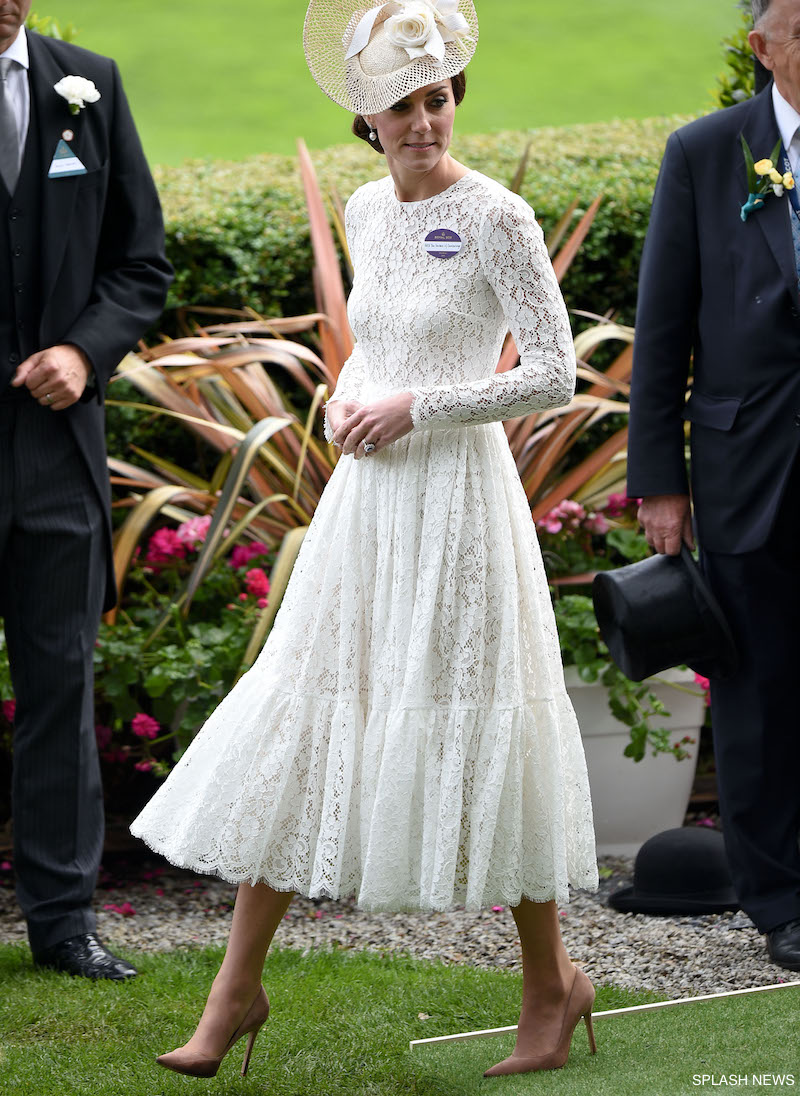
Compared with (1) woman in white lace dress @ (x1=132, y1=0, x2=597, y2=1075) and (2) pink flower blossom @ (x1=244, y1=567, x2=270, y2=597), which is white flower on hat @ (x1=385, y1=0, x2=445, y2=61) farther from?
(2) pink flower blossom @ (x1=244, y1=567, x2=270, y2=597)

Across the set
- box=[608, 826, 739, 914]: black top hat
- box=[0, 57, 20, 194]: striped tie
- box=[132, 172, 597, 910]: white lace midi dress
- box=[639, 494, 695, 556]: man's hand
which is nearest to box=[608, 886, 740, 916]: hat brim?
box=[608, 826, 739, 914]: black top hat

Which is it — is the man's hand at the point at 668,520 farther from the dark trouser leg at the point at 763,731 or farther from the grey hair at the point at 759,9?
the grey hair at the point at 759,9

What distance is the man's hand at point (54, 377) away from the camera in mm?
3119

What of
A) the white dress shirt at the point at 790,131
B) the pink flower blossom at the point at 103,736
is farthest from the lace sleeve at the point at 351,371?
the pink flower blossom at the point at 103,736

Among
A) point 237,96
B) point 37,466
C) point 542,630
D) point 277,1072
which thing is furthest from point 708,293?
point 237,96

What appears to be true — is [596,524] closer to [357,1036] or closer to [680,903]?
[680,903]

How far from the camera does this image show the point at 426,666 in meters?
2.46

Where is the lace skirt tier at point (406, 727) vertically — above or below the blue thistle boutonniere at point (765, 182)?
below

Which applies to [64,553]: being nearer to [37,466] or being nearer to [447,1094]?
[37,466]

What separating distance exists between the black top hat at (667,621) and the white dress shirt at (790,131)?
851 millimetres

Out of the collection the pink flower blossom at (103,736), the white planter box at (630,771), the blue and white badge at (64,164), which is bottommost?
the white planter box at (630,771)

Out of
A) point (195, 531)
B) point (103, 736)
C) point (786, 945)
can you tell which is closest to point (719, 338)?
point (786, 945)

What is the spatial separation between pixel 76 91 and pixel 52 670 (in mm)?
1301

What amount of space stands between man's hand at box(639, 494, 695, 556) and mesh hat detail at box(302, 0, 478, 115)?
1077mm
